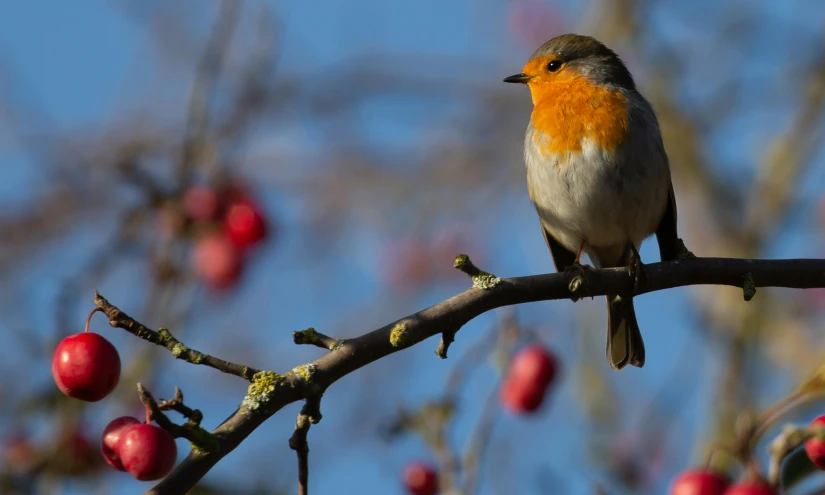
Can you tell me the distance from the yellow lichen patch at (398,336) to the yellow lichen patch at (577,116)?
6.42 ft

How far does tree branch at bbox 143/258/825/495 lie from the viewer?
190 centimetres

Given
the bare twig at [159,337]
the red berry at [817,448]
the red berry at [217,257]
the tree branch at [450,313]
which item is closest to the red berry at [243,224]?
the red berry at [217,257]

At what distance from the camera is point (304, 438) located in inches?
78.7

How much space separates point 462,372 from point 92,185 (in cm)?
366

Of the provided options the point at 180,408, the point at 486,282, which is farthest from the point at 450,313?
the point at 180,408

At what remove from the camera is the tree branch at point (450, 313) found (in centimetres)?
190

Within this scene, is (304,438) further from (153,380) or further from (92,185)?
(92,185)

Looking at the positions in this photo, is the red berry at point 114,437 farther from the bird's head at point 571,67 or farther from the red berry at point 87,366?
the bird's head at point 571,67

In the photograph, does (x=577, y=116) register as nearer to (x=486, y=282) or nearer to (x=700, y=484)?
(x=700, y=484)

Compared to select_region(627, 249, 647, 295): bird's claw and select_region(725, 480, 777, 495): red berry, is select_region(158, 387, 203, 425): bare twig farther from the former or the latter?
select_region(725, 480, 777, 495): red berry

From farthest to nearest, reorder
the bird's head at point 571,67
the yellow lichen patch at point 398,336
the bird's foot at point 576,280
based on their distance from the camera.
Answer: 1. the bird's head at point 571,67
2. the bird's foot at point 576,280
3. the yellow lichen patch at point 398,336

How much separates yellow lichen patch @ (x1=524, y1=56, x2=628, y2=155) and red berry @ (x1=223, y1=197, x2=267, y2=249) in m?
1.27

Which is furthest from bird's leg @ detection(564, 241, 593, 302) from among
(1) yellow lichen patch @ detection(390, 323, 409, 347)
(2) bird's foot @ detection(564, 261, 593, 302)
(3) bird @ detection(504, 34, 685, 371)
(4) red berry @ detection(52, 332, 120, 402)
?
(3) bird @ detection(504, 34, 685, 371)

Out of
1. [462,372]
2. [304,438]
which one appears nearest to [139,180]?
[462,372]
